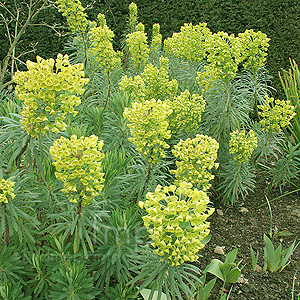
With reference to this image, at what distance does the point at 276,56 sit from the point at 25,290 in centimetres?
583

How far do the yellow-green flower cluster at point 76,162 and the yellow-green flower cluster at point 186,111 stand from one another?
4.87ft

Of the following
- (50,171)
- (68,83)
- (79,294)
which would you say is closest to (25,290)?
(79,294)

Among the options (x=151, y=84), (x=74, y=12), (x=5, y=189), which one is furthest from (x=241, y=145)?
(x=74, y=12)

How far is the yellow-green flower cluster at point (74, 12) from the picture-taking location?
133 inches

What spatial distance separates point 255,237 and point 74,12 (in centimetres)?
304

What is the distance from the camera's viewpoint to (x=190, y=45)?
3723mm

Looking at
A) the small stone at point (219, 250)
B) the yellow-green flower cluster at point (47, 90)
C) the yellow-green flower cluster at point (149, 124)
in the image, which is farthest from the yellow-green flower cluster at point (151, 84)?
the small stone at point (219, 250)

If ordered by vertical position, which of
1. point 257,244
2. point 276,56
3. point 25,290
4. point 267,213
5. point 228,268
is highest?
point 276,56

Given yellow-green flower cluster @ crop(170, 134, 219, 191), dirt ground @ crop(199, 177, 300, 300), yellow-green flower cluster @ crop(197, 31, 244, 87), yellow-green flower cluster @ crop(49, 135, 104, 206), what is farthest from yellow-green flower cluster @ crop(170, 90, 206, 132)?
yellow-green flower cluster @ crop(49, 135, 104, 206)

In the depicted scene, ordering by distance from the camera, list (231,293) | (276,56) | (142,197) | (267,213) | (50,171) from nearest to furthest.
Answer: (50,171), (142,197), (231,293), (267,213), (276,56)

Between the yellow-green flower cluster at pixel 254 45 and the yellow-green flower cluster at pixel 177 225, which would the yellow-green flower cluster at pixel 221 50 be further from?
the yellow-green flower cluster at pixel 177 225

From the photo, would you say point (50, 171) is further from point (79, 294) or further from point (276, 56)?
point (276, 56)

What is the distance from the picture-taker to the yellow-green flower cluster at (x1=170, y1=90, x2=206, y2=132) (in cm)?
301

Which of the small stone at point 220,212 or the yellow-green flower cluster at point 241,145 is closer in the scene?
the yellow-green flower cluster at point 241,145
